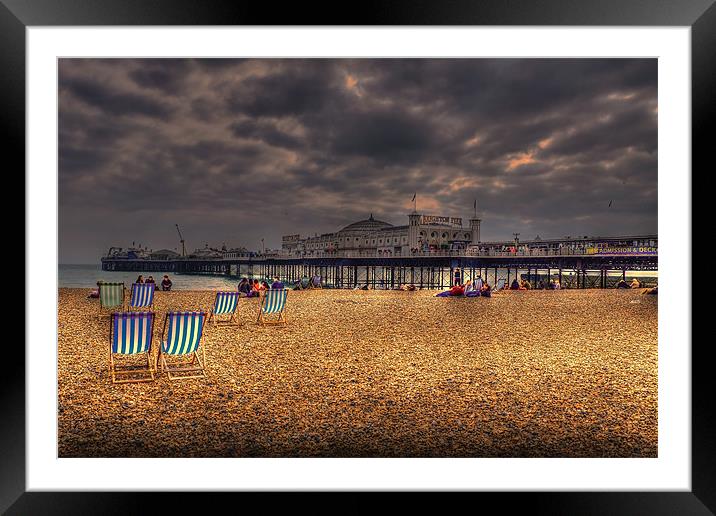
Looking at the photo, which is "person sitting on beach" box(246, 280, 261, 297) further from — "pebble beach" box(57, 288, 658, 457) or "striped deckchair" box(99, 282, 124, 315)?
"pebble beach" box(57, 288, 658, 457)

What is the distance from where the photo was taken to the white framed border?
2.19m

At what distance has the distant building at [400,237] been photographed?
6266 centimetres

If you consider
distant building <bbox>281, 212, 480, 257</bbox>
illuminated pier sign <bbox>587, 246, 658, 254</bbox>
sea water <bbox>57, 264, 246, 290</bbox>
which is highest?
distant building <bbox>281, 212, 480, 257</bbox>

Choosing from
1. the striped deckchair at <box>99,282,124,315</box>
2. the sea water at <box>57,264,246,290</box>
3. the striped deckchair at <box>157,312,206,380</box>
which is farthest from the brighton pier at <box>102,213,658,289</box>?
the striped deckchair at <box>157,312,206,380</box>

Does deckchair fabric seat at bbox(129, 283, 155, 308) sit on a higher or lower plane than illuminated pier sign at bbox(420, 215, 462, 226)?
lower

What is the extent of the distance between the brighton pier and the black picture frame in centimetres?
2279

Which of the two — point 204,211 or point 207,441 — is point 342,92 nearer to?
point 204,211

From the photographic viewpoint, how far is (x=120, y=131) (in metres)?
56.2

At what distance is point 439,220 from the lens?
2586 inches

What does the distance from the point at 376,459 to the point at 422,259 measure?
40.4 meters

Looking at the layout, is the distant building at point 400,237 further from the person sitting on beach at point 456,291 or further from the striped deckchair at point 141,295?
the striped deckchair at point 141,295

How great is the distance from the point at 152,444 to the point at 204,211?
63.3 metres

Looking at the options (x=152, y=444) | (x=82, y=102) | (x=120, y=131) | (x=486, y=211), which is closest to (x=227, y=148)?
(x=120, y=131)
